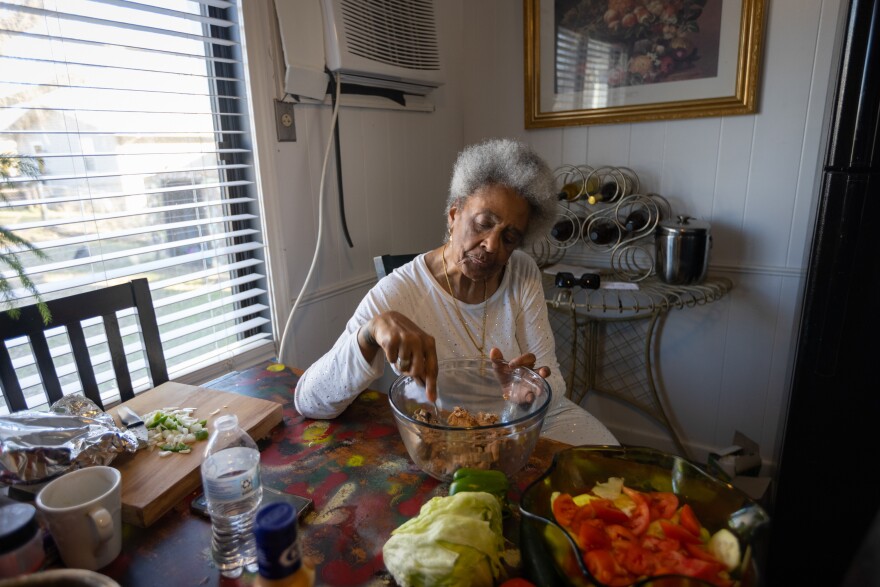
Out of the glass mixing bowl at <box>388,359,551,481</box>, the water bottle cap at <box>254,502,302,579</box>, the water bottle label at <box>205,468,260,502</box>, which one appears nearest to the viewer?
the water bottle cap at <box>254,502,302,579</box>

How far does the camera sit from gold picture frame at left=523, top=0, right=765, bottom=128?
1964 mm

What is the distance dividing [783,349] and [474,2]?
6.66ft

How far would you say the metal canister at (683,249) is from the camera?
1.89 m

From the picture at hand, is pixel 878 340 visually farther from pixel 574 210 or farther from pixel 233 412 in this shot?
pixel 233 412

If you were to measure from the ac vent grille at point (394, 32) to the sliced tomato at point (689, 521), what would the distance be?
1666 mm

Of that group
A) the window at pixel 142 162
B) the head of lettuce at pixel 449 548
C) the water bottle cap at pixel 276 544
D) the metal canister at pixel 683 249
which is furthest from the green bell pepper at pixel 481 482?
the metal canister at pixel 683 249

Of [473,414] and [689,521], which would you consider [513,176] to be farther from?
[689,521]

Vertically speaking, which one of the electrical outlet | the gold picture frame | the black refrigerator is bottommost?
the black refrigerator

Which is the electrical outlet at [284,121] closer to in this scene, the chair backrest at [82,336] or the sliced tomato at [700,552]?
the chair backrest at [82,336]

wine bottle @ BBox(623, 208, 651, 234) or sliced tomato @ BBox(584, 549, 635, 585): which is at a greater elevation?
wine bottle @ BBox(623, 208, 651, 234)

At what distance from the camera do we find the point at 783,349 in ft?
6.91

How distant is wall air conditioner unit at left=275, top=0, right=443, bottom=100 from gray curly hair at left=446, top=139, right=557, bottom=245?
Result: 0.62 metres

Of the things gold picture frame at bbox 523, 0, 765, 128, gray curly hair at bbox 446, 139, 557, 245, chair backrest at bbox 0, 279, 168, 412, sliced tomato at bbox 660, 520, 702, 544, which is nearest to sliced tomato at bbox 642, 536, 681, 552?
sliced tomato at bbox 660, 520, 702, 544

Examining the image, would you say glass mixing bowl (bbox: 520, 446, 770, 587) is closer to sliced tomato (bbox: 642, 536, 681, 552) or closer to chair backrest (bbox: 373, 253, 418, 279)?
sliced tomato (bbox: 642, 536, 681, 552)
